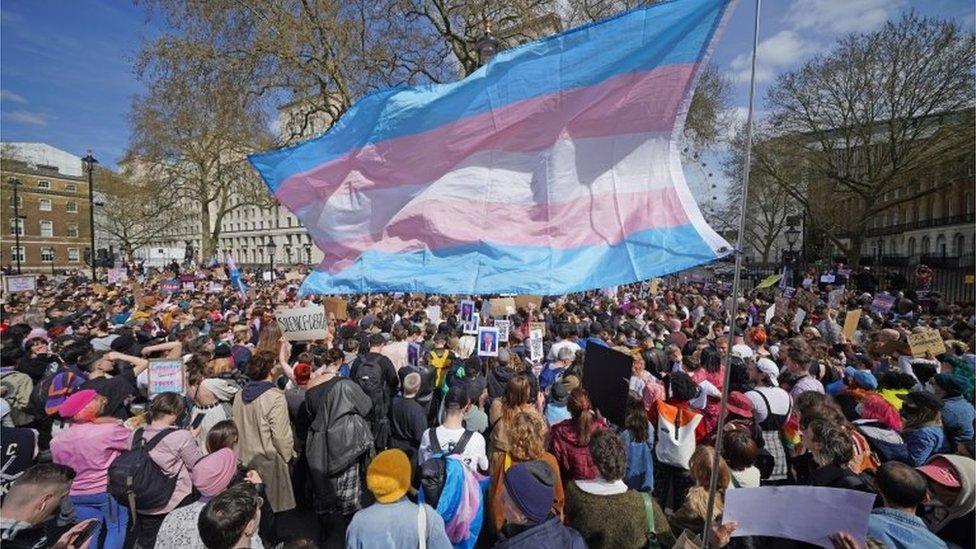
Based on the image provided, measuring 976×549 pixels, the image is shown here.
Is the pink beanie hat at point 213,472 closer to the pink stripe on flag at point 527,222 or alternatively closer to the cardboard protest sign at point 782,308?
the pink stripe on flag at point 527,222

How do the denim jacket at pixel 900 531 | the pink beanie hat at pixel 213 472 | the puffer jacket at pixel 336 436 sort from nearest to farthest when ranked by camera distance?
1. the denim jacket at pixel 900 531
2. the pink beanie hat at pixel 213 472
3. the puffer jacket at pixel 336 436

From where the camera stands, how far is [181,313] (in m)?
12.1

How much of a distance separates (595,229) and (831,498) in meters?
1.96

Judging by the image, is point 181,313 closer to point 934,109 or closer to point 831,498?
point 831,498

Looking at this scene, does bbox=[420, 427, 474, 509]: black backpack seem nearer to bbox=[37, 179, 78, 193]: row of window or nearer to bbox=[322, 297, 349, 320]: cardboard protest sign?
bbox=[322, 297, 349, 320]: cardboard protest sign

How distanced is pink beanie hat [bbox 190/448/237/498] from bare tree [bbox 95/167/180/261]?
37590 mm

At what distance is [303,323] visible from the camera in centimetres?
680

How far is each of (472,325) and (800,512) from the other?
24.8 ft

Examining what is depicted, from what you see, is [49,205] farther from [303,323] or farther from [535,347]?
[535,347]

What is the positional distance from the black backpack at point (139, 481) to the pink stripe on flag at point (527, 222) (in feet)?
6.28

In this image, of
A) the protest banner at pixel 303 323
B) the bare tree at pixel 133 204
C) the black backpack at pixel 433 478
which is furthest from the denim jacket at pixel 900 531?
the bare tree at pixel 133 204

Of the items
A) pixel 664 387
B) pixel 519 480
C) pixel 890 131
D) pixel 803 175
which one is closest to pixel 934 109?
pixel 890 131

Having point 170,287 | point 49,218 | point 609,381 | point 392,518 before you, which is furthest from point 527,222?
point 49,218

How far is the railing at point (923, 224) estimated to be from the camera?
143 ft
